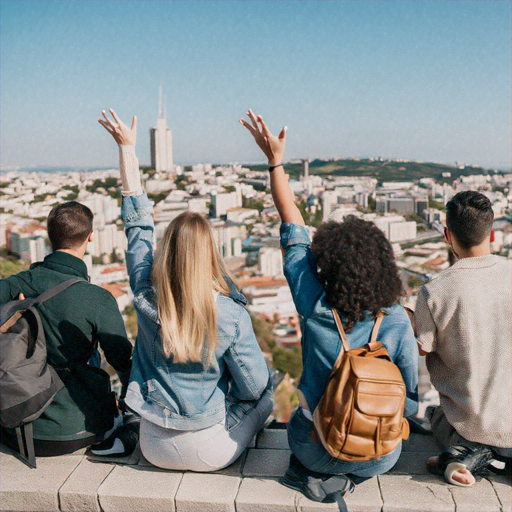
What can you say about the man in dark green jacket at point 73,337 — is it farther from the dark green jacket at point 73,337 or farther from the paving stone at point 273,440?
the paving stone at point 273,440

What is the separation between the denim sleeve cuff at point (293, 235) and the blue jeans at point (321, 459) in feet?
1.77

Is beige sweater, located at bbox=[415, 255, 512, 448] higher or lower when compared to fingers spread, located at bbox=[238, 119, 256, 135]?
lower

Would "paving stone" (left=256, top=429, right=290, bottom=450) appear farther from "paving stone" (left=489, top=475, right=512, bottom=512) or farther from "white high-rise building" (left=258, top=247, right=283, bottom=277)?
"white high-rise building" (left=258, top=247, right=283, bottom=277)

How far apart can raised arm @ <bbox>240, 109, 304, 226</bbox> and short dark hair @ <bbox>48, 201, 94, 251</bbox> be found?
70 cm

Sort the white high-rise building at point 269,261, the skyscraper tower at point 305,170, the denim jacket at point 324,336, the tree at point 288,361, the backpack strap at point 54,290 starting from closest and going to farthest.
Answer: the denim jacket at point 324,336 → the backpack strap at point 54,290 → the tree at point 288,361 → the white high-rise building at point 269,261 → the skyscraper tower at point 305,170

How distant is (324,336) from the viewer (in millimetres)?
1597

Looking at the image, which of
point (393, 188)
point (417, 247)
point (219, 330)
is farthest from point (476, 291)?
point (393, 188)

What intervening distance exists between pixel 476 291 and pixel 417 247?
35.5 meters

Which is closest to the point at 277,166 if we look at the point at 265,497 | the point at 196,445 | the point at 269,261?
the point at 196,445

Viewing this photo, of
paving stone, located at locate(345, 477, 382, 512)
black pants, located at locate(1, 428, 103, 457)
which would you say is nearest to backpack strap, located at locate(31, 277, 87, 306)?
black pants, located at locate(1, 428, 103, 457)

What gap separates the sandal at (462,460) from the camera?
1.73m

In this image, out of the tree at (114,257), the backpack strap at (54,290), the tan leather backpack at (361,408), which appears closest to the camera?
the tan leather backpack at (361,408)

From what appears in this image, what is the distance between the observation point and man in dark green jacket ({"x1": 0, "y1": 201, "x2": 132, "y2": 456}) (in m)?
1.84

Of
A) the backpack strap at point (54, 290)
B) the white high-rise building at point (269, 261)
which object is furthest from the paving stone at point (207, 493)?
the white high-rise building at point (269, 261)
